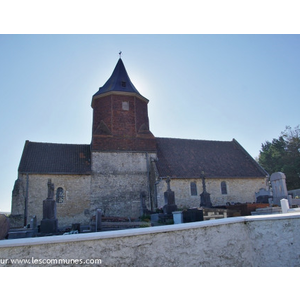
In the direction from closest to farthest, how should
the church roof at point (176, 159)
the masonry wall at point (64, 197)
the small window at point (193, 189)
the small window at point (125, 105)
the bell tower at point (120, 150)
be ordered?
1. the masonry wall at point (64, 197)
2. the bell tower at point (120, 150)
3. the church roof at point (176, 159)
4. the small window at point (193, 189)
5. the small window at point (125, 105)

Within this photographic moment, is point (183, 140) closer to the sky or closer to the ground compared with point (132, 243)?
closer to the sky

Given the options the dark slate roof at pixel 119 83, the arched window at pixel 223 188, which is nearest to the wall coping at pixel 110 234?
the arched window at pixel 223 188

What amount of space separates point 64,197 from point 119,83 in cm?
1117

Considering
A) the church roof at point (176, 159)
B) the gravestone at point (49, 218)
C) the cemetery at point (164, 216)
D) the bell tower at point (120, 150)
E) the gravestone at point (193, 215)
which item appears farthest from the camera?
the church roof at point (176, 159)

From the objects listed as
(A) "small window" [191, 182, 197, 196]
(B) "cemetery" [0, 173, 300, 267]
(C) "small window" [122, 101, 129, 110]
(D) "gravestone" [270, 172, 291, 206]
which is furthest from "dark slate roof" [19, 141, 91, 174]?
(B) "cemetery" [0, 173, 300, 267]

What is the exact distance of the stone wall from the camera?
20703 millimetres

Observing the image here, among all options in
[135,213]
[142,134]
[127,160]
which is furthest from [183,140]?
[135,213]

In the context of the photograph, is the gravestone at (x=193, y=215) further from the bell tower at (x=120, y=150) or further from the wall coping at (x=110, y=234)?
the bell tower at (x=120, y=150)

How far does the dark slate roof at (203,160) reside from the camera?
22047 millimetres

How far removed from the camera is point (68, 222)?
18938 mm

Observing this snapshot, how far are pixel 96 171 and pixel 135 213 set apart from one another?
4443 mm

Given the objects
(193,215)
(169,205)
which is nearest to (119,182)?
(169,205)

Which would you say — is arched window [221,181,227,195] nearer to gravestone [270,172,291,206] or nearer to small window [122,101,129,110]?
gravestone [270,172,291,206]
